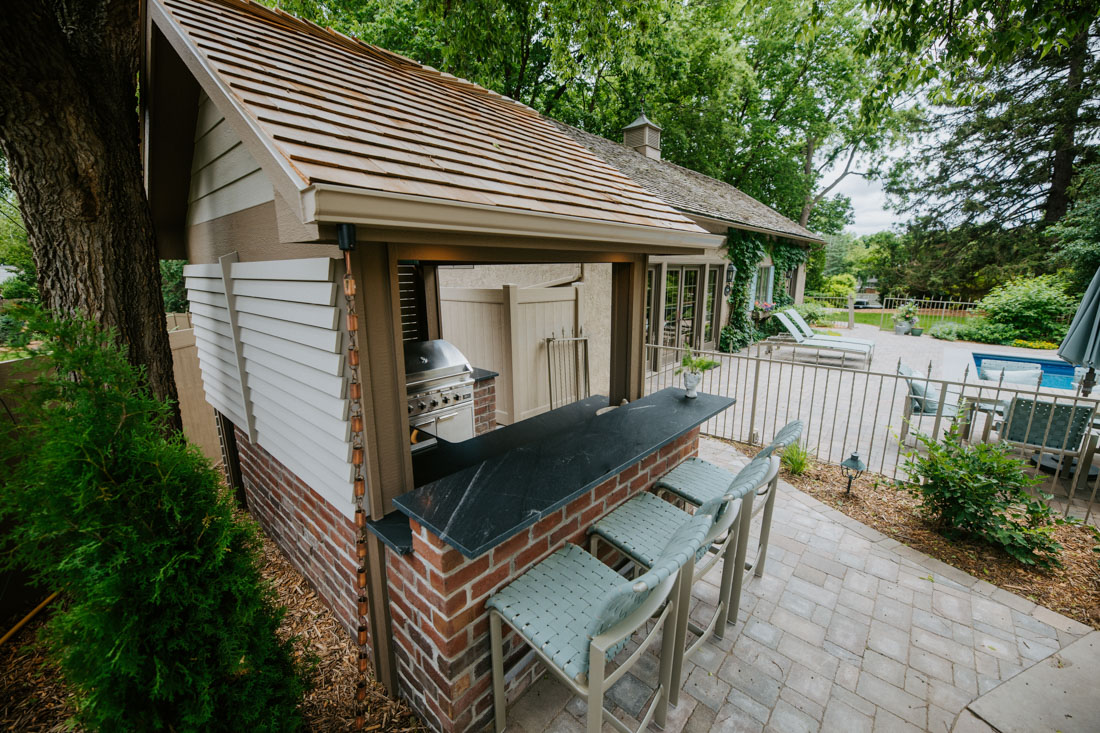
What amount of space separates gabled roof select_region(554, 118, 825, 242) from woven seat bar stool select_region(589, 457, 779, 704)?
6576mm

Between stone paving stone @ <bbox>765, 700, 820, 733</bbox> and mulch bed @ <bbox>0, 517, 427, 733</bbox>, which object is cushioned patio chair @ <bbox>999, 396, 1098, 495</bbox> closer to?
stone paving stone @ <bbox>765, 700, 820, 733</bbox>

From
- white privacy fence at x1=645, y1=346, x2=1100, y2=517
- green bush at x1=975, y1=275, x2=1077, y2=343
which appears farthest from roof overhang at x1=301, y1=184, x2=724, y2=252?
green bush at x1=975, y1=275, x2=1077, y2=343

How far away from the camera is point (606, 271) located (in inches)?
278

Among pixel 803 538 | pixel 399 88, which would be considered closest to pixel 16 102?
pixel 399 88

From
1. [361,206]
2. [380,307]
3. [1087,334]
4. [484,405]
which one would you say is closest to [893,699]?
[380,307]

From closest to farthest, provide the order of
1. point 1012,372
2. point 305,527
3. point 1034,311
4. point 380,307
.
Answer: point 380,307
point 305,527
point 1012,372
point 1034,311

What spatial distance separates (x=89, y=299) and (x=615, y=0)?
591 cm

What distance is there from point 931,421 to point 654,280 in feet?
16.4

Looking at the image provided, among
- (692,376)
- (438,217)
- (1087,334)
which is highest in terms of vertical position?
(438,217)

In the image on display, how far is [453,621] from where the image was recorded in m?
1.89

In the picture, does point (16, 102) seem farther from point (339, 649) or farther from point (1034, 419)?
point (1034, 419)

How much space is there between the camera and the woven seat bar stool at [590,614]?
1639 millimetres

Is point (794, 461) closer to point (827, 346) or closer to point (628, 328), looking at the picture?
point (628, 328)

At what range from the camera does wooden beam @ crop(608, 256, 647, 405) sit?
3346mm
